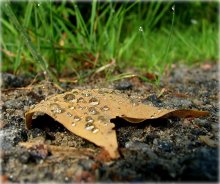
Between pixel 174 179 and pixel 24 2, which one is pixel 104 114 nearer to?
pixel 174 179

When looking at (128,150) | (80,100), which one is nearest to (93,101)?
(80,100)

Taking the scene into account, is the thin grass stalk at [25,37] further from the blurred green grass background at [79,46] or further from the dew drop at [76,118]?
the dew drop at [76,118]

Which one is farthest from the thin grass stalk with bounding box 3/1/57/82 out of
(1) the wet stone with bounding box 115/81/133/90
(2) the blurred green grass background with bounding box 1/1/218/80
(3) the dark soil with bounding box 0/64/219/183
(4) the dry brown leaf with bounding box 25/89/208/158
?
(4) the dry brown leaf with bounding box 25/89/208/158

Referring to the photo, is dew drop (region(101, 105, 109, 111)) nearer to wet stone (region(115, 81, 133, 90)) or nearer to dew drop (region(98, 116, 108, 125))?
dew drop (region(98, 116, 108, 125))

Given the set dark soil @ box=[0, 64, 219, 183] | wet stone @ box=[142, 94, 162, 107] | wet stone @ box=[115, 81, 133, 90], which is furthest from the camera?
wet stone @ box=[115, 81, 133, 90]

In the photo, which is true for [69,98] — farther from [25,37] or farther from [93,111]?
[25,37]

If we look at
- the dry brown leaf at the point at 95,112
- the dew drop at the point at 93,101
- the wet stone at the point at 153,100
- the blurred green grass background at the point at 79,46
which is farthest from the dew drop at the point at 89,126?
the blurred green grass background at the point at 79,46
